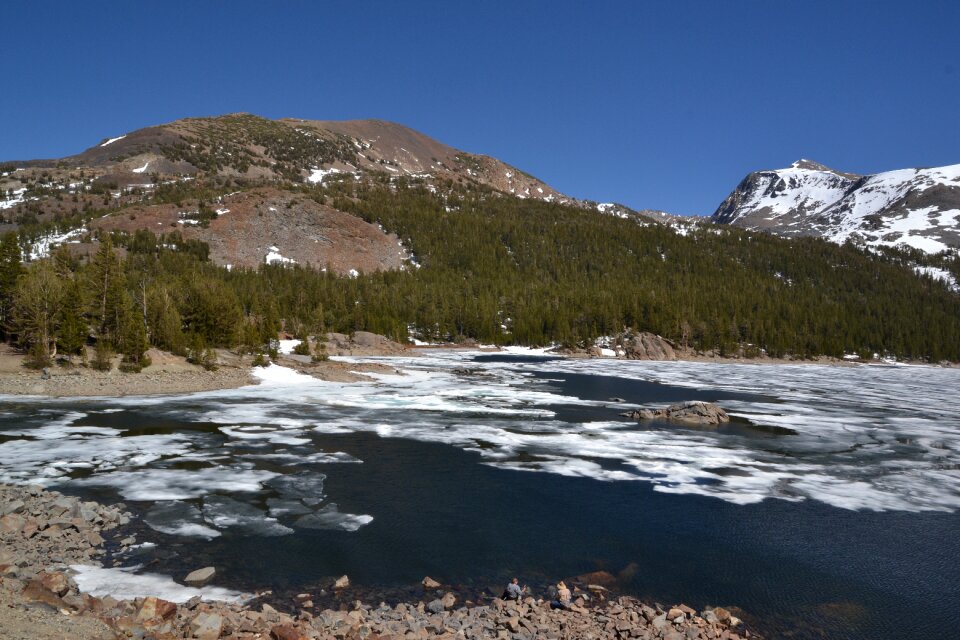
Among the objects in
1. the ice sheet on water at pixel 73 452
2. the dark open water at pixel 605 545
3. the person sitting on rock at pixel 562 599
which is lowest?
the ice sheet on water at pixel 73 452

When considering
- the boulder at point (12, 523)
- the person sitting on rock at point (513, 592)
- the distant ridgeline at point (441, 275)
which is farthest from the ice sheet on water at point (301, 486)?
the distant ridgeline at point (441, 275)

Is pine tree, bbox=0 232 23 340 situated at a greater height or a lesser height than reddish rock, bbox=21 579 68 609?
greater

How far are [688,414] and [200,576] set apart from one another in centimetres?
2951

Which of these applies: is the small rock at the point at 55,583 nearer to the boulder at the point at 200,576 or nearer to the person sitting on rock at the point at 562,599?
the boulder at the point at 200,576

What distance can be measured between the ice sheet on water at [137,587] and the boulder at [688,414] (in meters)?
28.0

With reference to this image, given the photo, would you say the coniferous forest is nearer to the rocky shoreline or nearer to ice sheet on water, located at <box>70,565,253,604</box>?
ice sheet on water, located at <box>70,565,253,604</box>

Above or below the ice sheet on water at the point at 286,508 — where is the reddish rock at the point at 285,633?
above

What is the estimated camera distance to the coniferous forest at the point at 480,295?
152 ft

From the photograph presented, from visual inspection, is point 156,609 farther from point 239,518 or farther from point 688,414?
point 688,414

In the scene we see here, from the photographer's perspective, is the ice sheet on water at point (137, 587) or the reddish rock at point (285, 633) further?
the ice sheet on water at point (137, 587)

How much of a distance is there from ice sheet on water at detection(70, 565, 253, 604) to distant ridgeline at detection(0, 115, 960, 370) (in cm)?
4936

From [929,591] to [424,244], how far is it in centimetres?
15681

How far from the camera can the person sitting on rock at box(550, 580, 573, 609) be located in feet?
35.2

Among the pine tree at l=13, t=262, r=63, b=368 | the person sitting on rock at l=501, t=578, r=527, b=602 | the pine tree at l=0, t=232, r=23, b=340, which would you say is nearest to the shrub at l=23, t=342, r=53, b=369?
the pine tree at l=13, t=262, r=63, b=368
